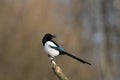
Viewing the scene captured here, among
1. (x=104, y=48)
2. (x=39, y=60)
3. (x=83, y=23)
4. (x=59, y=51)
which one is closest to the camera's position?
(x=59, y=51)

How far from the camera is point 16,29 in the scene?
56.4 ft

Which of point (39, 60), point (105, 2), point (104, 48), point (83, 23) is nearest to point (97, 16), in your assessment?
point (104, 48)

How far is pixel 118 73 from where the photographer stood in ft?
52.3

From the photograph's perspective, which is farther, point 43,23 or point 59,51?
point 43,23

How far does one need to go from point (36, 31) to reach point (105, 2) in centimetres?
227

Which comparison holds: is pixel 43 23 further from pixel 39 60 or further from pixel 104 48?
pixel 104 48

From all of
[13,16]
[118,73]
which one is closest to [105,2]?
[118,73]

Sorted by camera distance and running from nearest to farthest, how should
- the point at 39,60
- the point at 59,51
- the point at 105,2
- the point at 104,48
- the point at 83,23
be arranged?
the point at 59,51 → the point at 104,48 → the point at 105,2 → the point at 39,60 → the point at 83,23

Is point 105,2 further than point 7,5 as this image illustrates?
No

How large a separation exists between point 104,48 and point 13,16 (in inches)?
170

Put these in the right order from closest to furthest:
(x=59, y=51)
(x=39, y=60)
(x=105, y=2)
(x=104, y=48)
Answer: (x=59, y=51), (x=104, y=48), (x=105, y=2), (x=39, y=60)

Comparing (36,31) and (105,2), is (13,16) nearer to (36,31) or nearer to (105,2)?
(36,31)

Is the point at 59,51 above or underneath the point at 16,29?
above

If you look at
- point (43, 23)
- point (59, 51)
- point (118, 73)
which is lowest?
point (118, 73)
